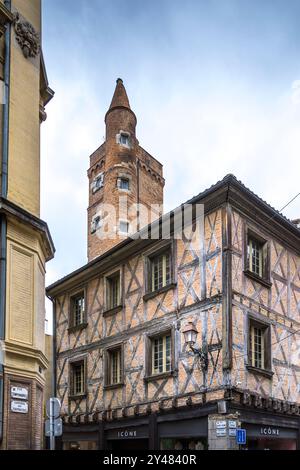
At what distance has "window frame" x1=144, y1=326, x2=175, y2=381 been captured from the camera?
1488cm

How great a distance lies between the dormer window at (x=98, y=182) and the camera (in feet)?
97.7

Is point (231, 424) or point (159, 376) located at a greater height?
point (159, 376)

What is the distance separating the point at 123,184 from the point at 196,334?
50.7 feet

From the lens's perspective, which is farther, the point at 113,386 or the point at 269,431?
the point at 113,386

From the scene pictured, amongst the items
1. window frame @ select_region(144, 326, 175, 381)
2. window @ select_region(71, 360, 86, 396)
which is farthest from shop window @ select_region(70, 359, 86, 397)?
window frame @ select_region(144, 326, 175, 381)

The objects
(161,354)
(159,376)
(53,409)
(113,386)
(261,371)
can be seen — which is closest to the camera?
(53,409)

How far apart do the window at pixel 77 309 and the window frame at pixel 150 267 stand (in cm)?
394

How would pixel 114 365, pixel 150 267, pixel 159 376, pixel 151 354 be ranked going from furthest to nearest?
1. pixel 114 365
2. pixel 150 267
3. pixel 151 354
4. pixel 159 376

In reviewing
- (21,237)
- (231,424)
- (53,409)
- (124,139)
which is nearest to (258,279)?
(231,424)

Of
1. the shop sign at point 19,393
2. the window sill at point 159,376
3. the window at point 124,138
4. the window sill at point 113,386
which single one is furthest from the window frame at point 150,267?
the window at point 124,138

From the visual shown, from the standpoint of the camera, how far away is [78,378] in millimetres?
19594

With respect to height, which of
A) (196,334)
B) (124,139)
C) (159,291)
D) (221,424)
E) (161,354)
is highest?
(124,139)

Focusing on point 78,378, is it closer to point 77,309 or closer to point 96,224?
point 77,309
